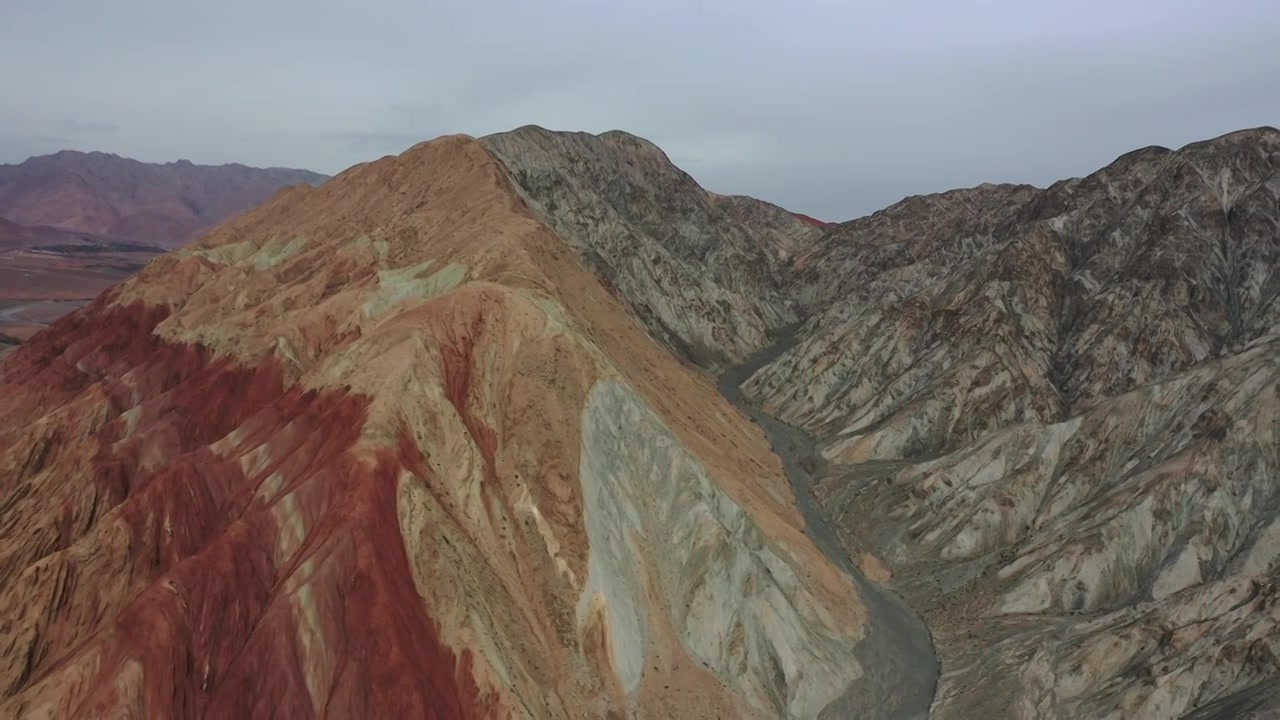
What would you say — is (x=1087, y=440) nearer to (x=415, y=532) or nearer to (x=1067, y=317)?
(x=1067, y=317)

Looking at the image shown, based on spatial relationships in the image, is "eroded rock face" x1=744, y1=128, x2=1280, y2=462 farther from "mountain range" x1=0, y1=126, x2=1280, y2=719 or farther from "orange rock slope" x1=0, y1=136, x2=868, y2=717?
"orange rock slope" x1=0, y1=136, x2=868, y2=717

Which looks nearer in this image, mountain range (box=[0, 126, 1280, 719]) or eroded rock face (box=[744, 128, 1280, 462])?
mountain range (box=[0, 126, 1280, 719])

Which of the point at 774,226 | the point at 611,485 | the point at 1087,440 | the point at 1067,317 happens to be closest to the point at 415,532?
the point at 611,485

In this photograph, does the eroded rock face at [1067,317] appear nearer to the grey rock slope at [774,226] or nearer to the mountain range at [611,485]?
the mountain range at [611,485]

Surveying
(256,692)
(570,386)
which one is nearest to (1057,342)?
(570,386)

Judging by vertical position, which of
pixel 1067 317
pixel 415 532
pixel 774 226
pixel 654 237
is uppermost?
pixel 774 226

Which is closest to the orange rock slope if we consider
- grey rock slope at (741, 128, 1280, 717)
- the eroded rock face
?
grey rock slope at (741, 128, 1280, 717)
